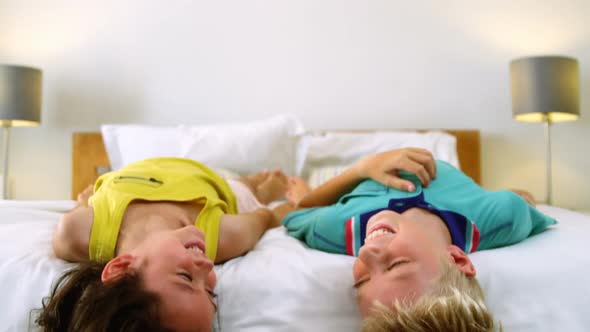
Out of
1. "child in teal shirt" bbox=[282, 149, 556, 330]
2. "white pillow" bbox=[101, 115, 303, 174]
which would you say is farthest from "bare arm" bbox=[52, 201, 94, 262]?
"white pillow" bbox=[101, 115, 303, 174]

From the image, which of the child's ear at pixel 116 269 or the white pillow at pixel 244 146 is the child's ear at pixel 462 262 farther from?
the white pillow at pixel 244 146

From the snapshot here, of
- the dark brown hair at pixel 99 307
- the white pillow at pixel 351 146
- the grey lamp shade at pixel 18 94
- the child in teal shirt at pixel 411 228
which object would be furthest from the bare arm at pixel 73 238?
the grey lamp shade at pixel 18 94

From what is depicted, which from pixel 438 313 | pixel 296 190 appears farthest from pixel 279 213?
pixel 438 313

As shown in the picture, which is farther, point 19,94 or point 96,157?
point 96,157

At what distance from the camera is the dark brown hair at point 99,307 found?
71 cm

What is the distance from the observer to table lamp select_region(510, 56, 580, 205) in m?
2.30

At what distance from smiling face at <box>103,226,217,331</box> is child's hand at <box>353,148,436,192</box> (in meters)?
0.53

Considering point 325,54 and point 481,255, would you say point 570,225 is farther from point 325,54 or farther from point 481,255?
point 325,54

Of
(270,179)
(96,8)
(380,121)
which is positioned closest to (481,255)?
(270,179)

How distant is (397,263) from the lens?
83 cm

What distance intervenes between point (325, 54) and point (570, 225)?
5.45ft

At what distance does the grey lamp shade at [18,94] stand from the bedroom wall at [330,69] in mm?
307

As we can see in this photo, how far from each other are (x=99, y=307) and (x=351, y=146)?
167 cm

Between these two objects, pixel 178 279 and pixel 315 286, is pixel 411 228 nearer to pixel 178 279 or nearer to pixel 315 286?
pixel 315 286
